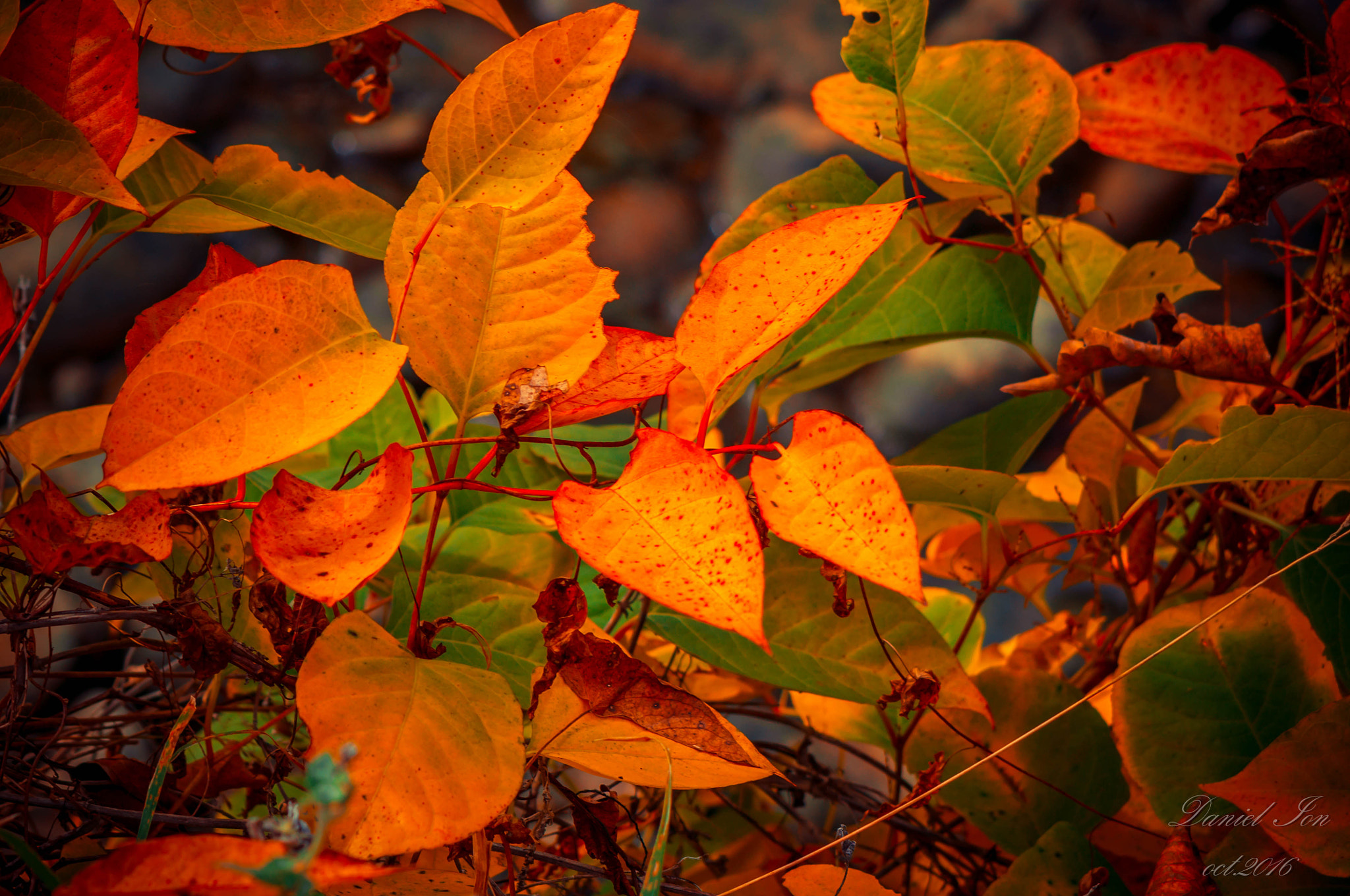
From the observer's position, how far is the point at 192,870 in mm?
140

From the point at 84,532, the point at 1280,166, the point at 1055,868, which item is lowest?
the point at 1055,868

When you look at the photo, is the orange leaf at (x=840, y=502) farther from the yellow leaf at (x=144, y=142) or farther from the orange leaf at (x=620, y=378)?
the yellow leaf at (x=144, y=142)

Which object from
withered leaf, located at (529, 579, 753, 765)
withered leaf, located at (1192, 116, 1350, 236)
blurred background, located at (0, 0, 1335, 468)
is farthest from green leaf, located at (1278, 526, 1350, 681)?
blurred background, located at (0, 0, 1335, 468)

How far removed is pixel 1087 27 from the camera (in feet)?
3.08

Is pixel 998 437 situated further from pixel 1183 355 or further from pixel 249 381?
pixel 249 381

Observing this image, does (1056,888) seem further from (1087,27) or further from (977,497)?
(1087,27)

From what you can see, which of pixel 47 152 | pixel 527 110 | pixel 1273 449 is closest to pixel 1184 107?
pixel 1273 449

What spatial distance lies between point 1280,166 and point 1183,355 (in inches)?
3.1

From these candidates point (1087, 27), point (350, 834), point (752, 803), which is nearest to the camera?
point (350, 834)

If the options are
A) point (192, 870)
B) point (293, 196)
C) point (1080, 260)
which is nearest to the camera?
point (192, 870)

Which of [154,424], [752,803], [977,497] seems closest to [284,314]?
[154,424]

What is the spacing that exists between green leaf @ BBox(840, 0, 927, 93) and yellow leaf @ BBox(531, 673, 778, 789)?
0.60 ft

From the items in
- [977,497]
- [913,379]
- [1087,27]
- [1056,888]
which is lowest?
[913,379]

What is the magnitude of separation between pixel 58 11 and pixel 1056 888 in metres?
0.38
